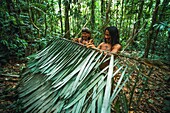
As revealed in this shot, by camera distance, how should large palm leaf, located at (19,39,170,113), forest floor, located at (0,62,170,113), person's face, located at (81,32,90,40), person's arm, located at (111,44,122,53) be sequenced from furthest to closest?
person's face, located at (81,32,90,40), forest floor, located at (0,62,170,113), person's arm, located at (111,44,122,53), large palm leaf, located at (19,39,170,113)

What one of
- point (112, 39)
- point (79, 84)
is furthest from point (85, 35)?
point (79, 84)

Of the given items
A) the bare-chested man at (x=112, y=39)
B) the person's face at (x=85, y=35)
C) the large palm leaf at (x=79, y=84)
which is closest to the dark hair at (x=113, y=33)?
the bare-chested man at (x=112, y=39)

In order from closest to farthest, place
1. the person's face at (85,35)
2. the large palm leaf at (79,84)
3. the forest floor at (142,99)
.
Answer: the large palm leaf at (79,84) < the forest floor at (142,99) < the person's face at (85,35)

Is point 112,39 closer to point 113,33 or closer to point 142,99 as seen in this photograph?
point 113,33

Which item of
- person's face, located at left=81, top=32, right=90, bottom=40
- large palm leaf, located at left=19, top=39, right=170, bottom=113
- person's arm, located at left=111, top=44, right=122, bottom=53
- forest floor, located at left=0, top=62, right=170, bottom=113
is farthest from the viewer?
person's face, located at left=81, top=32, right=90, bottom=40

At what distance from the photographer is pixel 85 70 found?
4.48 ft

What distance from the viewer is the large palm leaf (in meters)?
1.09

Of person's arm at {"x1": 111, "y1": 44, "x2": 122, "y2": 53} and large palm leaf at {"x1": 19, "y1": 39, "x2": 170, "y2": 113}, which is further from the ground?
person's arm at {"x1": 111, "y1": 44, "x2": 122, "y2": 53}

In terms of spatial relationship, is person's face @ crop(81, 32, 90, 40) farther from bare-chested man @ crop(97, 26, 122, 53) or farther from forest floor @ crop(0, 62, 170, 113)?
forest floor @ crop(0, 62, 170, 113)

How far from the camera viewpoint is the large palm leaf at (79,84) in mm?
1093

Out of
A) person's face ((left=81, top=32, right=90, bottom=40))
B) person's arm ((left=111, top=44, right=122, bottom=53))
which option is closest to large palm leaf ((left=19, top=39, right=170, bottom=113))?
person's arm ((left=111, top=44, right=122, bottom=53))

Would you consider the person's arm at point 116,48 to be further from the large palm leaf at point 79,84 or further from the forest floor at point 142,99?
the forest floor at point 142,99

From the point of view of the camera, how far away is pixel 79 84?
1.27 meters

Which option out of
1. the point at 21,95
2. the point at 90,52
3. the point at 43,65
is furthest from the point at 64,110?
the point at 21,95
